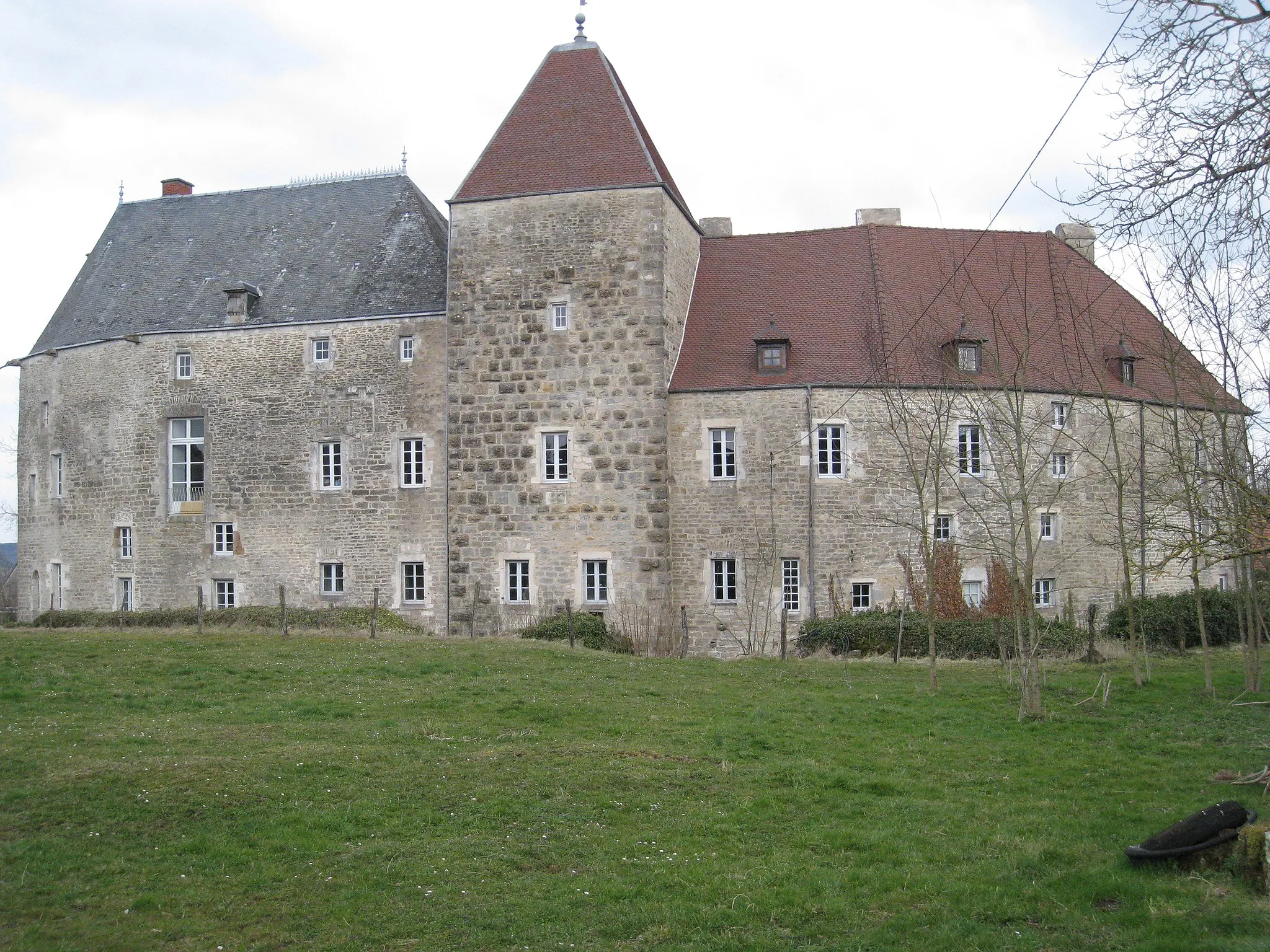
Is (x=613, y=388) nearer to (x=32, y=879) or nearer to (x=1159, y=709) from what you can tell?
(x=1159, y=709)

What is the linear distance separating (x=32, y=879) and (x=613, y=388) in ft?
57.3

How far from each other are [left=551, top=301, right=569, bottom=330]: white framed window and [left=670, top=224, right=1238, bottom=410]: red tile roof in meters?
2.68

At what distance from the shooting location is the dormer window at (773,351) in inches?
957

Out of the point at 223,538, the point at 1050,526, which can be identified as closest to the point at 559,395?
the point at 223,538

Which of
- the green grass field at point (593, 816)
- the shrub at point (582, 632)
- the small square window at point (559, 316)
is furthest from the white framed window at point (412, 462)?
the green grass field at point (593, 816)

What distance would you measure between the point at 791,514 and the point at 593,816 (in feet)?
50.3

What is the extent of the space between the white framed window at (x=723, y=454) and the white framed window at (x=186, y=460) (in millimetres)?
12328

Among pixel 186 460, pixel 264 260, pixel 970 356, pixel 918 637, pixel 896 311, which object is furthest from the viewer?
pixel 264 260

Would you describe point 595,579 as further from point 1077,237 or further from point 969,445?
point 1077,237

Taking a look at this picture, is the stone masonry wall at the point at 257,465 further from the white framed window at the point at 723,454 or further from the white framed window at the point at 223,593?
the white framed window at the point at 723,454

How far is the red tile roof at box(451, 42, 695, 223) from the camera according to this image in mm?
24234

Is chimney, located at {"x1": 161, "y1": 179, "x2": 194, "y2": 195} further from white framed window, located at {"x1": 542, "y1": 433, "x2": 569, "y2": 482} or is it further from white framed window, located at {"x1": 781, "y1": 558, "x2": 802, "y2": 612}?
white framed window, located at {"x1": 781, "y1": 558, "x2": 802, "y2": 612}

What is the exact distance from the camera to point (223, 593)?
27.0 m

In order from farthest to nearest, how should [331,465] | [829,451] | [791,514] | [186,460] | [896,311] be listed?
[186,460]
[331,465]
[896,311]
[829,451]
[791,514]
